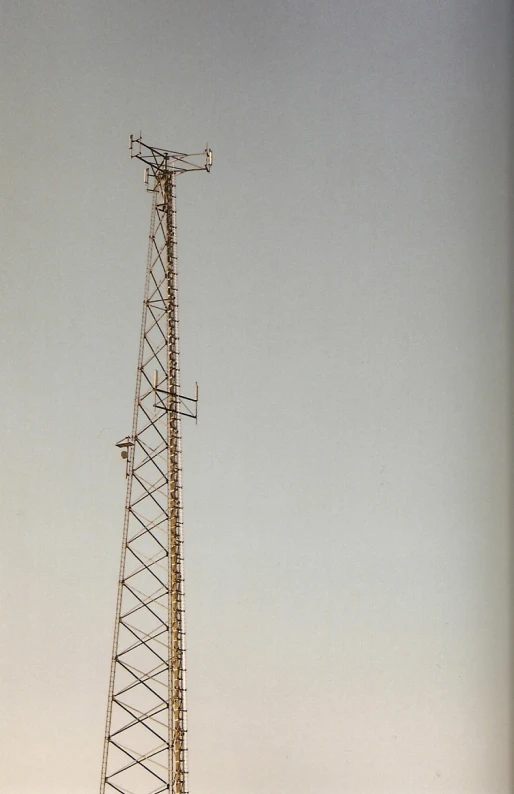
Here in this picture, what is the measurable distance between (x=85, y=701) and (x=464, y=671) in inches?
71.8

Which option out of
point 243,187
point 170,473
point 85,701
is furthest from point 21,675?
point 243,187

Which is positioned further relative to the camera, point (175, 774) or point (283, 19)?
point (283, 19)

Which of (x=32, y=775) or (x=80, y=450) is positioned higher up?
(x=80, y=450)

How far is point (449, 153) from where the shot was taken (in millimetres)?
4547

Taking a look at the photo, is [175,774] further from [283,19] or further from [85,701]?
[283,19]

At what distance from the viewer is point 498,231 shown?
4559 mm

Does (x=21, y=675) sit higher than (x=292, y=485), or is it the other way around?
(x=292, y=485)

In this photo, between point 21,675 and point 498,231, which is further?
point 498,231

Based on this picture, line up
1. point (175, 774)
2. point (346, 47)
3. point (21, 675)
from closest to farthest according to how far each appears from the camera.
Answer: point (175, 774)
point (21, 675)
point (346, 47)

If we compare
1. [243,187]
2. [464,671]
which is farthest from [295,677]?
[243,187]

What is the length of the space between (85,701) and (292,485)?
55.1 inches

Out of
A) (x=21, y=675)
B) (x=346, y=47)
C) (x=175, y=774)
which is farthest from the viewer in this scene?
(x=346, y=47)

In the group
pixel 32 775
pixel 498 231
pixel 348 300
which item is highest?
pixel 498 231

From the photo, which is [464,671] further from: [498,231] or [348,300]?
[498,231]
